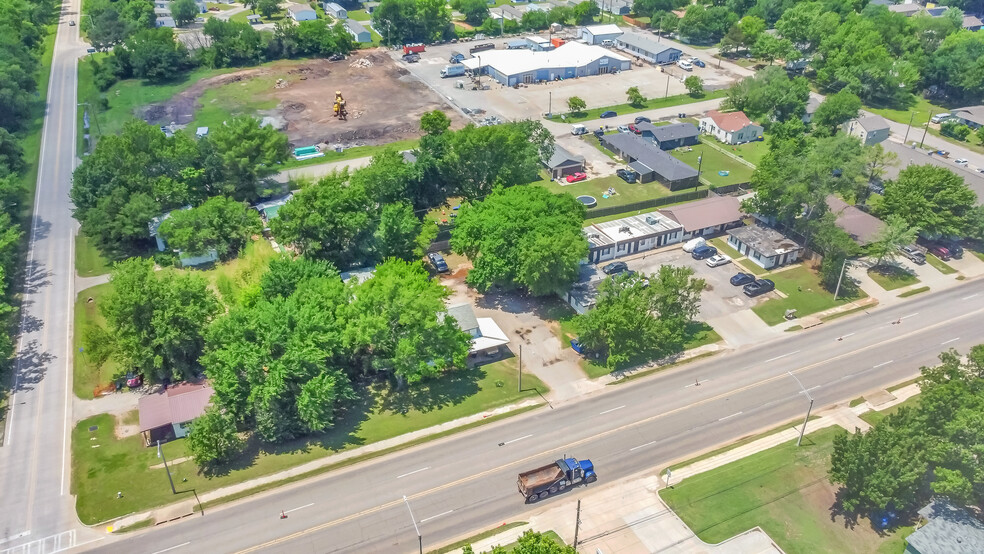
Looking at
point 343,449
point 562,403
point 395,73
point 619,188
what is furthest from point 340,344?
point 395,73

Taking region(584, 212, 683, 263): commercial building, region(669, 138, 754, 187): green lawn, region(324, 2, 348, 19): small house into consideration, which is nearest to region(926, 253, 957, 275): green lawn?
region(669, 138, 754, 187): green lawn

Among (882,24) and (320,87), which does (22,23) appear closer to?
(320,87)

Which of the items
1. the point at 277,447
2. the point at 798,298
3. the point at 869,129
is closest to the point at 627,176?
the point at 798,298

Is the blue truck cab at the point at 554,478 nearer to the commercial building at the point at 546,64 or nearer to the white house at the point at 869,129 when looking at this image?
the white house at the point at 869,129

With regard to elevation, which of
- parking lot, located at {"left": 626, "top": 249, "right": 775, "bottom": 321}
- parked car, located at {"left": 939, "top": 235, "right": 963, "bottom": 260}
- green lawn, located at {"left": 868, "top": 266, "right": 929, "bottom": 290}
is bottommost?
green lawn, located at {"left": 868, "top": 266, "right": 929, "bottom": 290}

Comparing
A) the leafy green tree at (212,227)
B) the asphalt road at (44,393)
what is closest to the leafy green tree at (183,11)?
the asphalt road at (44,393)

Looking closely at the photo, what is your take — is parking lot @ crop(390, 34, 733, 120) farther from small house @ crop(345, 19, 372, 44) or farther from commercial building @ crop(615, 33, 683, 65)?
small house @ crop(345, 19, 372, 44)

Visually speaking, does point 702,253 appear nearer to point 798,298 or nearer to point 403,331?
point 798,298
